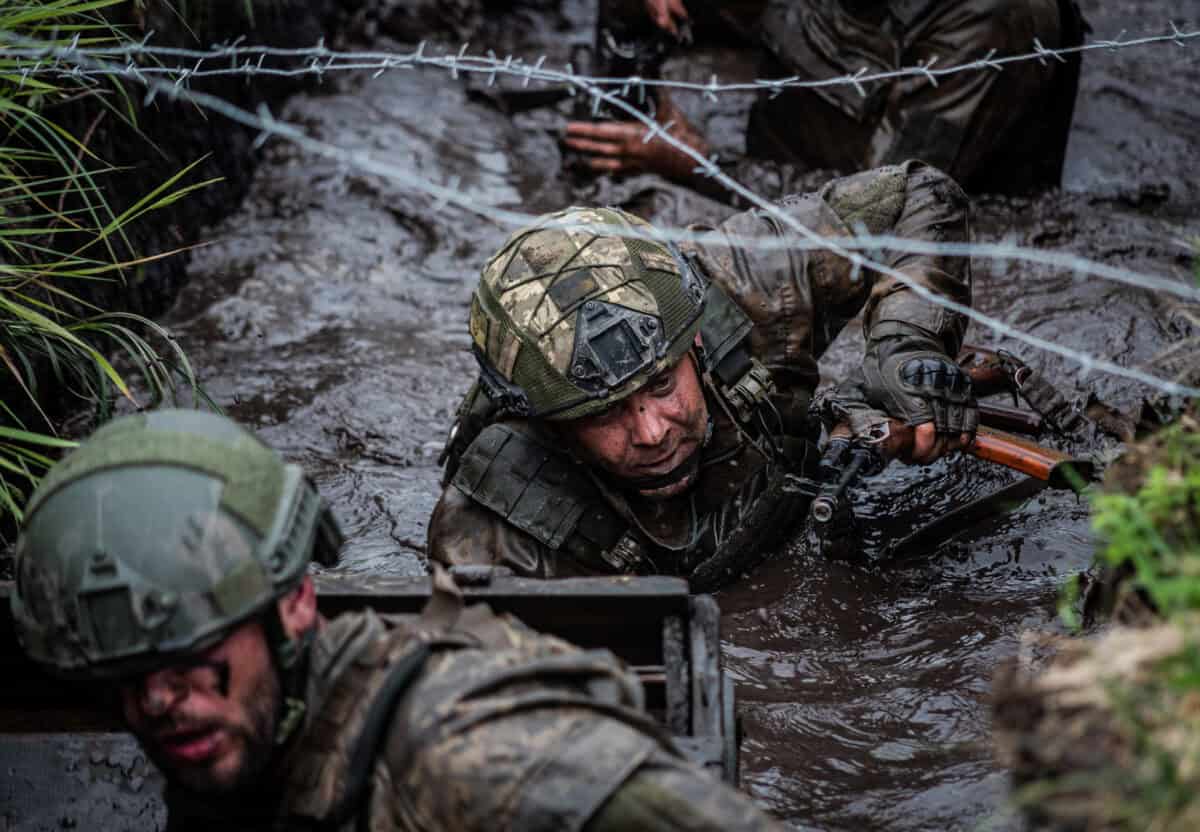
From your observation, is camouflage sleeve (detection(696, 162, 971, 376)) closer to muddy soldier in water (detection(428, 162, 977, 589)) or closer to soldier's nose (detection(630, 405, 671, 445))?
muddy soldier in water (detection(428, 162, 977, 589))

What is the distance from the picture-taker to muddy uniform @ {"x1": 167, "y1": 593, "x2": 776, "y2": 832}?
2.14 m

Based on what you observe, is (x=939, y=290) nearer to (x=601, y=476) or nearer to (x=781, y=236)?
(x=781, y=236)

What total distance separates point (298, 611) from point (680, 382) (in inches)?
→ 63.1

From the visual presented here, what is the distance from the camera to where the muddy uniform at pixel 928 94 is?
6035 millimetres

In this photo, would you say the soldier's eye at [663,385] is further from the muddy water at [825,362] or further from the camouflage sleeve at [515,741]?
the camouflage sleeve at [515,741]

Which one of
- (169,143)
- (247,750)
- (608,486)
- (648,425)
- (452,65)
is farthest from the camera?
(169,143)

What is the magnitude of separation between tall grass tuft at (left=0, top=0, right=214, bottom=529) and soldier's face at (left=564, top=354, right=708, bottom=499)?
121 centimetres

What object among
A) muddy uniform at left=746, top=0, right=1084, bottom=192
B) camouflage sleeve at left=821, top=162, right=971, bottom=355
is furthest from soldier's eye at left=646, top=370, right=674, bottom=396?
muddy uniform at left=746, top=0, right=1084, bottom=192

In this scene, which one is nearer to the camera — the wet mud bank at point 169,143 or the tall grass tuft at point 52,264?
the tall grass tuft at point 52,264

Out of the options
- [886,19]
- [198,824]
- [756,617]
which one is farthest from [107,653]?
[886,19]

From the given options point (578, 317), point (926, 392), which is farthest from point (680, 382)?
point (926, 392)

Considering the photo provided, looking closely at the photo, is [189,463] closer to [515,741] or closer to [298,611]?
[298,611]

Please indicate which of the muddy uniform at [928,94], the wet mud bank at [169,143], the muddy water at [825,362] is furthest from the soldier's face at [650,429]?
the muddy uniform at [928,94]

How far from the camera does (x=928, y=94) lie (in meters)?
6.19
